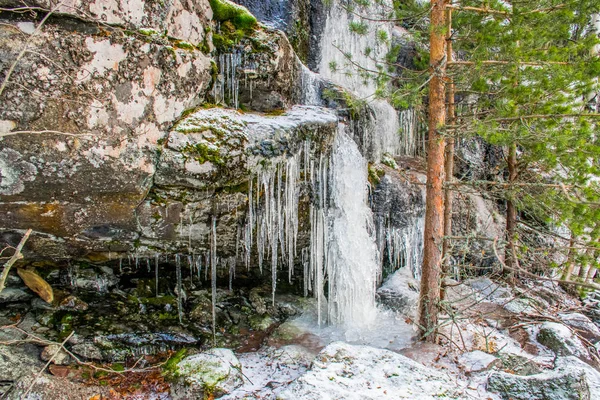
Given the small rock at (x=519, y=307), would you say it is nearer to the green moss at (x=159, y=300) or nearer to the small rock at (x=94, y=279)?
the green moss at (x=159, y=300)

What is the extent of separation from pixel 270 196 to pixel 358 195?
207 cm

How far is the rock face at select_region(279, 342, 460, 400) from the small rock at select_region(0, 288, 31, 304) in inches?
195

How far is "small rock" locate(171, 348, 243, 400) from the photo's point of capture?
4277 millimetres

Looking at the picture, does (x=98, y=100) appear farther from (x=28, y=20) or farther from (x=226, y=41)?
(x=226, y=41)

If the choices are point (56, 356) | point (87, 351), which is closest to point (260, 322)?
point (87, 351)

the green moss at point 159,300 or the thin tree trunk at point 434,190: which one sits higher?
the thin tree trunk at point 434,190

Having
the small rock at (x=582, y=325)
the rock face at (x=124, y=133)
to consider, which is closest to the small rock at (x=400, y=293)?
the small rock at (x=582, y=325)

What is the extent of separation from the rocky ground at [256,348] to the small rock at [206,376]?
14mm

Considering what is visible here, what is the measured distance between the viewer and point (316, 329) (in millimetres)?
6684

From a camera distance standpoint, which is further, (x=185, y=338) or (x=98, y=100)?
(x=185, y=338)

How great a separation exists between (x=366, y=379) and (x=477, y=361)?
198 cm

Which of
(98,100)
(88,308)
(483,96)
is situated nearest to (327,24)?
(483,96)

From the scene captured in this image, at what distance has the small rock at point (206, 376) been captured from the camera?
428cm

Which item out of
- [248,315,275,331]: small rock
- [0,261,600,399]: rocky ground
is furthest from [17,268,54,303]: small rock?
[248,315,275,331]: small rock
